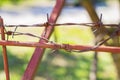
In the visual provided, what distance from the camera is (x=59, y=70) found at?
4.18 metres

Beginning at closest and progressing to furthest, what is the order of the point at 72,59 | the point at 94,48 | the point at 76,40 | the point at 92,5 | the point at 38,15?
the point at 94,48
the point at 92,5
the point at 72,59
the point at 76,40
the point at 38,15

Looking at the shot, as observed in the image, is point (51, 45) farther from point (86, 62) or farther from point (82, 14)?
point (82, 14)

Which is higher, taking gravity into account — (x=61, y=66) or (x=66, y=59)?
(x=66, y=59)

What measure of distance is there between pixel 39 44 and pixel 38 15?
5.70 metres

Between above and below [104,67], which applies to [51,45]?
below

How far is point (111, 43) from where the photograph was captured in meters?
2.38

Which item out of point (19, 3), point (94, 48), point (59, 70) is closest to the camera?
point (94, 48)

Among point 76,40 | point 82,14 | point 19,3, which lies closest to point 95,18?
point 76,40

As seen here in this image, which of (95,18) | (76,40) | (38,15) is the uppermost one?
(38,15)

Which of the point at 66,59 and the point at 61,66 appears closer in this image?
the point at 61,66

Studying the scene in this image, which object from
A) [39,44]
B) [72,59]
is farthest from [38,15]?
[39,44]

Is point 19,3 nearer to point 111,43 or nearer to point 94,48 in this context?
point 111,43

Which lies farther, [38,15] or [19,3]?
[19,3]

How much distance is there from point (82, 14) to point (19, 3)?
1.57 m
